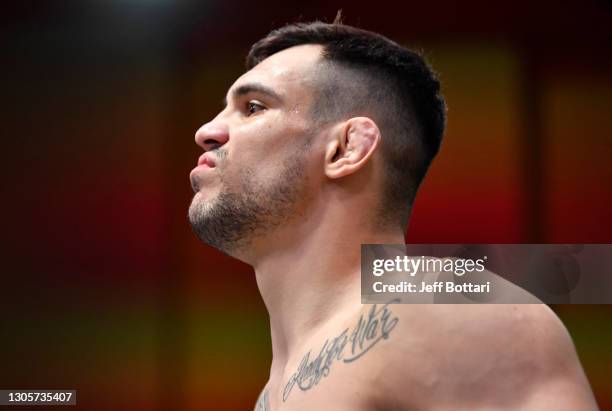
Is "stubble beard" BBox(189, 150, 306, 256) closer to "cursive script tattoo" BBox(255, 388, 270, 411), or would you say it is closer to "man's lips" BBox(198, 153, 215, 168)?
"man's lips" BBox(198, 153, 215, 168)

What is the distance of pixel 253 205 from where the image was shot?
1.66 meters

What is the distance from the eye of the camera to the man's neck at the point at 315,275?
164 cm

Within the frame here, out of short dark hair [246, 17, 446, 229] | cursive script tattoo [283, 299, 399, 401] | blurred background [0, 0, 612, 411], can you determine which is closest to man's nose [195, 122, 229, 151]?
short dark hair [246, 17, 446, 229]

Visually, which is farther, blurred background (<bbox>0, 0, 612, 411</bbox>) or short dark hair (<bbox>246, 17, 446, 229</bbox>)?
blurred background (<bbox>0, 0, 612, 411</bbox>)

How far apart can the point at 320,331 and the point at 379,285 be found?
136 mm

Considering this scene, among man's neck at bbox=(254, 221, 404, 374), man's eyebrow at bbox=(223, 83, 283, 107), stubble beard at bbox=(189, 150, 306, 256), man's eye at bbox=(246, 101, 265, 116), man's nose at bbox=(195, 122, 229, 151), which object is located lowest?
man's neck at bbox=(254, 221, 404, 374)

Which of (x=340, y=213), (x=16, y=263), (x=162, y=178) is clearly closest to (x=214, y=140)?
(x=340, y=213)

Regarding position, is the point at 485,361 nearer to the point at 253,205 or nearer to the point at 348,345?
the point at 348,345

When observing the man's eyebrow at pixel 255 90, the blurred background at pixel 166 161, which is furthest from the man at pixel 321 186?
the blurred background at pixel 166 161

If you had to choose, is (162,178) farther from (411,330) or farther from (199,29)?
(411,330)

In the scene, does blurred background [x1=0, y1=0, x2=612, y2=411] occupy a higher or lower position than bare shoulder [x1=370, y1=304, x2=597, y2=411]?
higher

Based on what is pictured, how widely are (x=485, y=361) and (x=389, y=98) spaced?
20.9 inches

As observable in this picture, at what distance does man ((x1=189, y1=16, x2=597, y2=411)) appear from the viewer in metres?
1.54

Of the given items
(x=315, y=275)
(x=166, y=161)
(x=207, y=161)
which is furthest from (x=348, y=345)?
(x=166, y=161)
